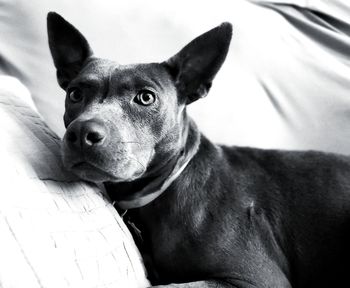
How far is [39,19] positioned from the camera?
1.85 metres

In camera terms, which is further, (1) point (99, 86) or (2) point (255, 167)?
(2) point (255, 167)

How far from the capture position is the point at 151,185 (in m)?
1.52

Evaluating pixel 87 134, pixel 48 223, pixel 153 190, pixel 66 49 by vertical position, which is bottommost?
pixel 153 190

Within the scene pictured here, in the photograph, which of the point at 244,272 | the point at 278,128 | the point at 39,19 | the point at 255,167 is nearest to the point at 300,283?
the point at 244,272

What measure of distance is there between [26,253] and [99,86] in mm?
561

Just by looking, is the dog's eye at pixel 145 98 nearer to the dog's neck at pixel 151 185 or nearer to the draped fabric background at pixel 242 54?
the dog's neck at pixel 151 185

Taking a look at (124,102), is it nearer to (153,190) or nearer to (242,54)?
(153,190)

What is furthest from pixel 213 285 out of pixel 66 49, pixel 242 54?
pixel 242 54

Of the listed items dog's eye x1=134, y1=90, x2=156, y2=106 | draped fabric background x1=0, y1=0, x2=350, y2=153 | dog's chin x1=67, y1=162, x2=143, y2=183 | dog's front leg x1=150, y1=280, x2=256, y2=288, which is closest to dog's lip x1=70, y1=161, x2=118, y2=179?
dog's chin x1=67, y1=162, x2=143, y2=183

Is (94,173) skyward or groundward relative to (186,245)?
skyward

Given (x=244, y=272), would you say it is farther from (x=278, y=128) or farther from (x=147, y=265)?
(x=278, y=128)

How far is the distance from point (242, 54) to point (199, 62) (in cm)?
58

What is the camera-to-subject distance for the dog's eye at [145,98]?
1.39 meters

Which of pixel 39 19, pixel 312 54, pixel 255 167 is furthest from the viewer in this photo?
pixel 312 54
